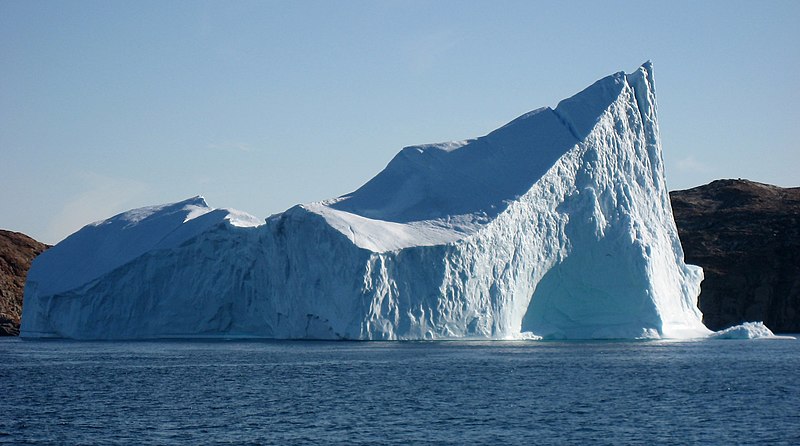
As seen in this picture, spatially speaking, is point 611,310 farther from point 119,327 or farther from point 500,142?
point 119,327

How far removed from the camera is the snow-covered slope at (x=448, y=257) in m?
32.8

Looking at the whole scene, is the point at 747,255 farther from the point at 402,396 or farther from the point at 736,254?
the point at 402,396

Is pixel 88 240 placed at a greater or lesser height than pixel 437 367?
greater

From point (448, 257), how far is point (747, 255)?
101ft

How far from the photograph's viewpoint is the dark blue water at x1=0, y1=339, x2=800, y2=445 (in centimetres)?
1589

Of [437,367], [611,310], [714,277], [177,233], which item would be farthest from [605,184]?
[714,277]

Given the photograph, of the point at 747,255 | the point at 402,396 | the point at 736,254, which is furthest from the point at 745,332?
the point at 402,396

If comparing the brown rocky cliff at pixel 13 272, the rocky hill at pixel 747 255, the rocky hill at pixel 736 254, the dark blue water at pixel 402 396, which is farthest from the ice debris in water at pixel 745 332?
the brown rocky cliff at pixel 13 272

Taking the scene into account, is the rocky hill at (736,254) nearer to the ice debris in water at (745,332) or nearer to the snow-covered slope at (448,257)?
the ice debris in water at (745,332)

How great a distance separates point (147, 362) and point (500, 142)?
15.5m

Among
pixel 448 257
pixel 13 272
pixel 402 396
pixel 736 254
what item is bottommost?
pixel 402 396

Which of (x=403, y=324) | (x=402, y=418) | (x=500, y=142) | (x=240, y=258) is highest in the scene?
(x=500, y=142)

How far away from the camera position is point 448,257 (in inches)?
1288

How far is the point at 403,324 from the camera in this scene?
3281 centimetres
